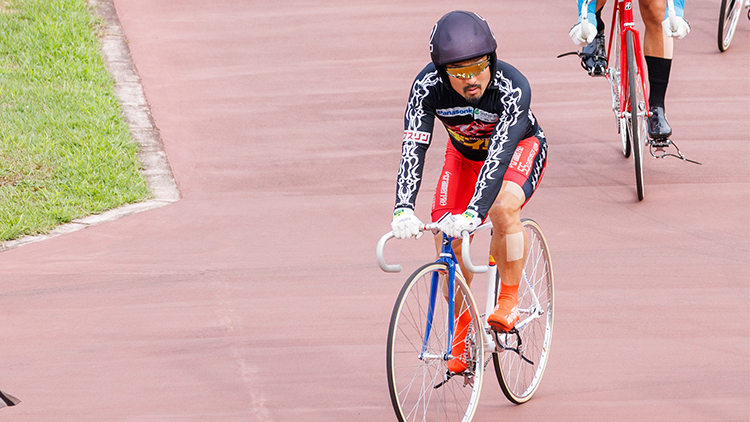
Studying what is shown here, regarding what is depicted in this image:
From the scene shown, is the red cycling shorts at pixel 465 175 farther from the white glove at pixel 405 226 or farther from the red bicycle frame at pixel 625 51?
the red bicycle frame at pixel 625 51

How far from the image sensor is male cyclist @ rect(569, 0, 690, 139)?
21.6 feet

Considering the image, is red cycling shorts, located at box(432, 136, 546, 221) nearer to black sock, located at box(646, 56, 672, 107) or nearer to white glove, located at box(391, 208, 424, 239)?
white glove, located at box(391, 208, 424, 239)

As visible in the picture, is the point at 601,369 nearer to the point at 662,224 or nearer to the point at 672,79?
the point at 662,224

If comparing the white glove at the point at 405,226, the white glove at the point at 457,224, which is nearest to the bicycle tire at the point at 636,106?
the white glove at the point at 457,224

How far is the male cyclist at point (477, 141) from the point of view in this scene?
11.8 feet

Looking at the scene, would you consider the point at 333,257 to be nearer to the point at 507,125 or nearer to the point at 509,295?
the point at 509,295

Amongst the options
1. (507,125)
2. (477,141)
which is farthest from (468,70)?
(477,141)

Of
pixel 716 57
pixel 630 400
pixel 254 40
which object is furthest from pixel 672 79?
pixel 630 400

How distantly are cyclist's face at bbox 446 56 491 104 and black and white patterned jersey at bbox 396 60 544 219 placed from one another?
77 millimetres

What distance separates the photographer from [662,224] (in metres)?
6.54

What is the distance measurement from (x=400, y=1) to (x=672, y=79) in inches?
163

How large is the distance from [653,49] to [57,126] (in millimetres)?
5518

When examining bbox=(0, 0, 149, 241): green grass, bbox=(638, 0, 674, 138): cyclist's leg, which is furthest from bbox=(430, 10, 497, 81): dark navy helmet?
bbox=(0, 0, 149, 241): green grass

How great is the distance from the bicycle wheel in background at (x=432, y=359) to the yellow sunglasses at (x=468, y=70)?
793 mm
